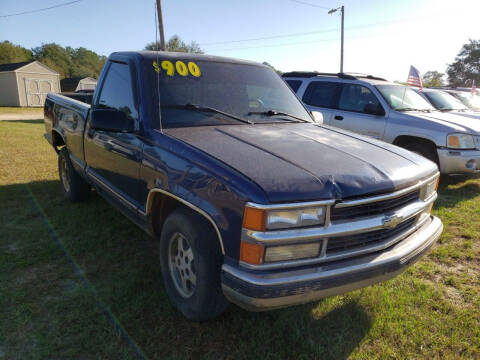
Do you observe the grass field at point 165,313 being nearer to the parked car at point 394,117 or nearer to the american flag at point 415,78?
the parked car at point 394,117

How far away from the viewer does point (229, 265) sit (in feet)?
6.40

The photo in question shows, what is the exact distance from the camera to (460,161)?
555cm

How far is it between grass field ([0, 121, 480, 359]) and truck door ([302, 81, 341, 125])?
3660 mm

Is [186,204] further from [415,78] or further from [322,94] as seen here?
[415,78]

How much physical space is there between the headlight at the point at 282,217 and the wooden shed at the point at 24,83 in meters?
36.8

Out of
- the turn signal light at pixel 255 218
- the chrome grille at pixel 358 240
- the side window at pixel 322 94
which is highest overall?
the side window at pixel 322 94

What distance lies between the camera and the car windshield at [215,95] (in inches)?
113

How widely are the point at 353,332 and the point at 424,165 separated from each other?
1.32m

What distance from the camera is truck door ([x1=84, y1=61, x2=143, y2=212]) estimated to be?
Answer: 288 centimetres

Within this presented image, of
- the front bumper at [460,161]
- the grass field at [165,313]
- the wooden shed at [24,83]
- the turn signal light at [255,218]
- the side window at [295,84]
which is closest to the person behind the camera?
the turn signal light at [255,218]

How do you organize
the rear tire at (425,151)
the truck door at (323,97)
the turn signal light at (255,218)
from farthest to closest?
the truck door at (323,97) → the rear tire at (425,151) → the turn signal light at (255,218)

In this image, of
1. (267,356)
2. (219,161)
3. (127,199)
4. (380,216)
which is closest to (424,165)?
(380,216)

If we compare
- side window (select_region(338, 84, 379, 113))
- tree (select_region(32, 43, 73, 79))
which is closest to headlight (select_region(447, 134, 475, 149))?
side window (select_region(338, 84, 379, 113))

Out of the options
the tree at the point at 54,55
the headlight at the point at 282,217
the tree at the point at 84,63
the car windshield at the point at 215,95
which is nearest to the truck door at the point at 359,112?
the car windshield at the point at 215,95
